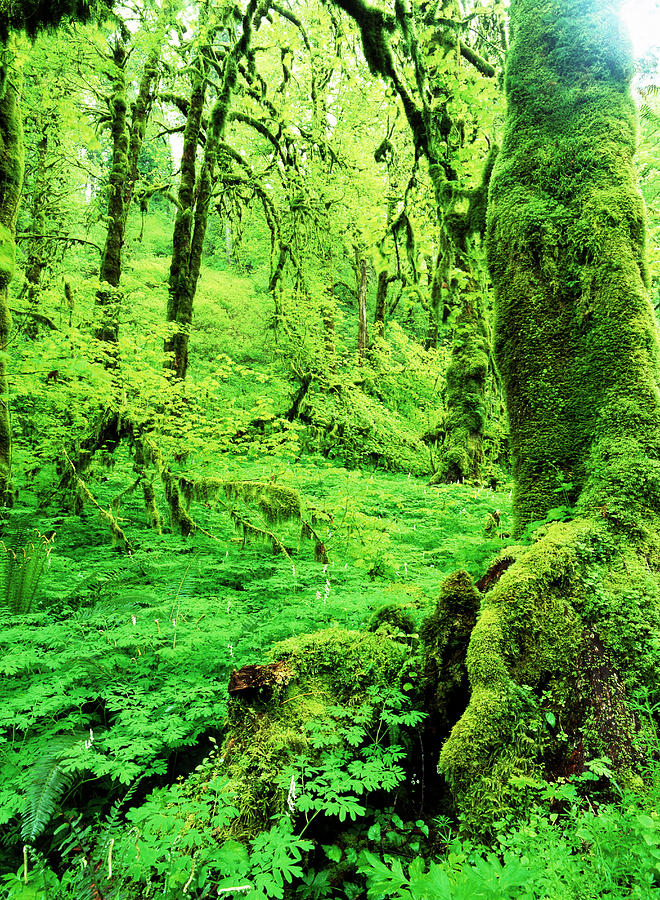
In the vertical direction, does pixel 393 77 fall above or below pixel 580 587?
above

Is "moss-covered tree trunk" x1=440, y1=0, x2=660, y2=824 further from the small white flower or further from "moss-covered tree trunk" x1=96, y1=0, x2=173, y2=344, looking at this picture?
"moss-covered tree trunk" x1=96, y1=0, x2=173, y2=344

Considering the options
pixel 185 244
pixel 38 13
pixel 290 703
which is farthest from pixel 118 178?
pixel 290 703

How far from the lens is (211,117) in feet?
26.5

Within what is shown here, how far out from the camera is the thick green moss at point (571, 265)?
3.04 m

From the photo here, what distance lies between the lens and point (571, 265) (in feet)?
10.9

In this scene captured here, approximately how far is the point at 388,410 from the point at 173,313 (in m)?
7.38

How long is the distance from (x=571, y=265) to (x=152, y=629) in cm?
421

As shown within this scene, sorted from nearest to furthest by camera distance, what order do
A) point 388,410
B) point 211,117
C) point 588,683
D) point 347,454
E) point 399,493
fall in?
1. point 588,683
2. point 211,117
3. point 399,493
4. point 347,454
5. point 388,410

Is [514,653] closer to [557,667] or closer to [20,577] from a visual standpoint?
[557,667]

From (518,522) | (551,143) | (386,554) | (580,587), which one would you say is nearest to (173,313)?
(386,554)

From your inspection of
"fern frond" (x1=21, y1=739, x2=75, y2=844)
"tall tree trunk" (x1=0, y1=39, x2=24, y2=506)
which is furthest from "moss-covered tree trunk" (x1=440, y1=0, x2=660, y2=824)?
"tall tree trunk" (x1=0, y1=39, x2=24, y2=506)

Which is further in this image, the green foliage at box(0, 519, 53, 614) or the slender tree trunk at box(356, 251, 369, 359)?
the slender tree trunk at box(356, 251, 369, 359)

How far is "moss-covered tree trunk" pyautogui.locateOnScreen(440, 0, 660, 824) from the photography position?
207cm

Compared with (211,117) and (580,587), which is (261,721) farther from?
(211,117)
